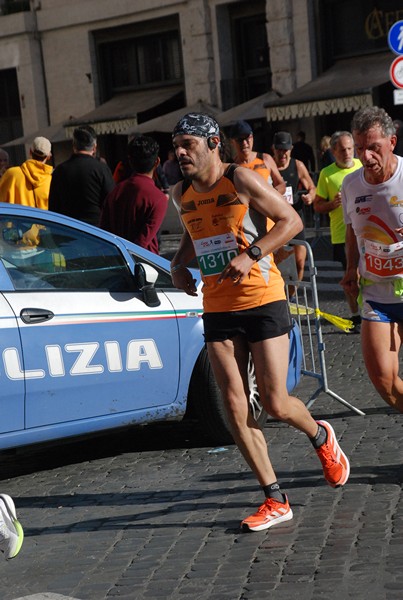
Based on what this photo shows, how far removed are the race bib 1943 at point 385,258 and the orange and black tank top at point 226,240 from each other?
0.71 meters

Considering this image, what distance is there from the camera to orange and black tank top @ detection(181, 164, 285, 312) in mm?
5531

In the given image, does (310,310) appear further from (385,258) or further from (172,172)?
(172,172)

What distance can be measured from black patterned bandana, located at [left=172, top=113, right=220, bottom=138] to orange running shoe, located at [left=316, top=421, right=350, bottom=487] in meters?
1.65

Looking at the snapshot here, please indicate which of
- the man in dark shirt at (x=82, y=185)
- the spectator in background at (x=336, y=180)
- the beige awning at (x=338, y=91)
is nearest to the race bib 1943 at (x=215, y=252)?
the man in dark shirt at (x=82, y=185)

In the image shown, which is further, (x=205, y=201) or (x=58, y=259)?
(x=58, y=259)

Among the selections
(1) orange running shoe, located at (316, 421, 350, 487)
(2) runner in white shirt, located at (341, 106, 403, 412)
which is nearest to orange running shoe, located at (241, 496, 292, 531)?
(1) orange running shoe, located at (316, 421, 350, 487)

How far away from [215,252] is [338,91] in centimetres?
2040

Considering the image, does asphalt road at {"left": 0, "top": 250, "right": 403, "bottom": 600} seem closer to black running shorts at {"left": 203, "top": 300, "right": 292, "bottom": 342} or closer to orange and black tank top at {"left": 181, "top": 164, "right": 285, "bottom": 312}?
black running shorts at {"left": 203, "top": 300, "right": 292, "bottom": 342}

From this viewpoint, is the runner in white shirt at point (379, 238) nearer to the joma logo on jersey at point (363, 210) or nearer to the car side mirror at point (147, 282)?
the joma logo on jersey at point (363, 210)

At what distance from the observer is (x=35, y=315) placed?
649 cm

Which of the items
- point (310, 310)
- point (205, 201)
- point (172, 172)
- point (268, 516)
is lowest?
point (172, 172)

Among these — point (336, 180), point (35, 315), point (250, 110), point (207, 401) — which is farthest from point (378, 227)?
point (250, 110)

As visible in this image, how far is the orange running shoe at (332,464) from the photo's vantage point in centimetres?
591

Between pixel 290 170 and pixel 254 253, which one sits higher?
pixel 254 253
